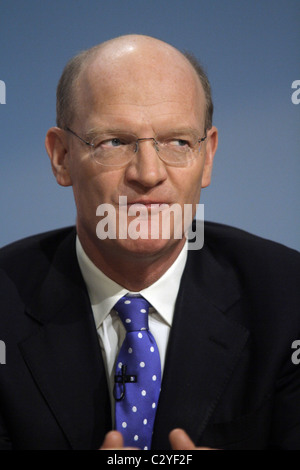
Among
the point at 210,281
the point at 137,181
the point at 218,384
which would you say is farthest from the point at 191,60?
the point at 218,384

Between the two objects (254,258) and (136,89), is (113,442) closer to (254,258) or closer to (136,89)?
(254,258)

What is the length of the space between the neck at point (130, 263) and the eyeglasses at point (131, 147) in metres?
0.25

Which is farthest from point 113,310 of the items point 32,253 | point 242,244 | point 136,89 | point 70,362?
point 136,89

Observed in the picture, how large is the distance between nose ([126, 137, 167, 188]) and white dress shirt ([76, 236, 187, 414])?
36 cm

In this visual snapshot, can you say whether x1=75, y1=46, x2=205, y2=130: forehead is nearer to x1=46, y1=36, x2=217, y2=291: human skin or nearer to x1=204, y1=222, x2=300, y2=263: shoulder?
x1=46, y1=36, x2=217, y2=291: human skin

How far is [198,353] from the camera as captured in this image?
182 centimetres

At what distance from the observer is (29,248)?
2.18 meters

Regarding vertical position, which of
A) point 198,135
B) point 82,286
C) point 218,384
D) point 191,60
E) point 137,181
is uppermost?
point 191,60

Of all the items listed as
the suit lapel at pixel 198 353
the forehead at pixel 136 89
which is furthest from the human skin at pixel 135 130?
the suit lapel at pixel 198 353

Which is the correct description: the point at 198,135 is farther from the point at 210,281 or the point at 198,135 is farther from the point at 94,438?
the point at 94,438

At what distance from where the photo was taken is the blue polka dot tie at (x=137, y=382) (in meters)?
1.72

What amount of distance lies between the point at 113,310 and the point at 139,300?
0.29 feet

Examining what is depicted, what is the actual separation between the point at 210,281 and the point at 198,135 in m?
0.47
